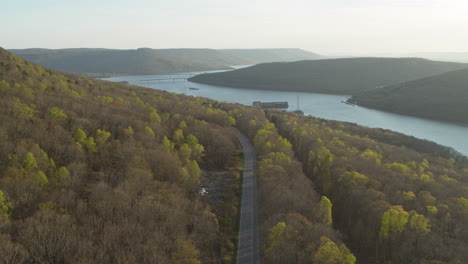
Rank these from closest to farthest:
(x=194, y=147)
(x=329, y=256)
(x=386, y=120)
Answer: (x=329, y=256) < (x=194, y=147) < (x=386, y=120)

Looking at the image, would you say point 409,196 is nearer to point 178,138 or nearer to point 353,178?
point 353,178

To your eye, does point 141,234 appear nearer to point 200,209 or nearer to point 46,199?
point 46,199

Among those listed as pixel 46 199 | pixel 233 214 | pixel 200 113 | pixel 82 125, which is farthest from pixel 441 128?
pixel 46 199

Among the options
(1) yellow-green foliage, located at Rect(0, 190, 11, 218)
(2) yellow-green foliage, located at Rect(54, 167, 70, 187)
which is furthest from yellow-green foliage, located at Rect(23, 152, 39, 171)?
(1) yellow-green foliage, located at Rect(0, 190, 11, 218)

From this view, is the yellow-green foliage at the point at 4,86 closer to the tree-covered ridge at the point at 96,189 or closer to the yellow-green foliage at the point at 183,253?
the tree-covered ridge at the point at 96,189

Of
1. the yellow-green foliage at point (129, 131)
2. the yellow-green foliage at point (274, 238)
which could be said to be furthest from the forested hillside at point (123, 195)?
the yellow-green foliage at point (129, 131)

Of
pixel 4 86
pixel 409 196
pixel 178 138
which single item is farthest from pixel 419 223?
pixel 4 86
